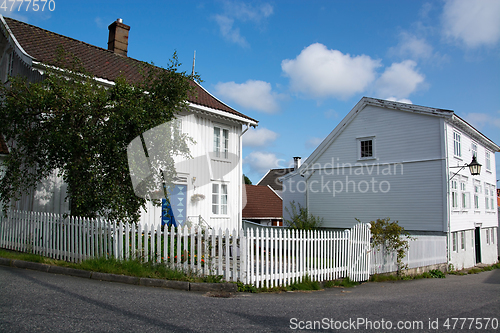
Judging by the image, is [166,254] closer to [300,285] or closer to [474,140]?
[300,285]

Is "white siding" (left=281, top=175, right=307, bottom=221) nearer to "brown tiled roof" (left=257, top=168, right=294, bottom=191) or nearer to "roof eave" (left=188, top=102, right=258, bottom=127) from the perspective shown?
"roof eave" (left=188, top=102, right=258, bottom=127)

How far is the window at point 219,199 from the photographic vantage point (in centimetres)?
1602

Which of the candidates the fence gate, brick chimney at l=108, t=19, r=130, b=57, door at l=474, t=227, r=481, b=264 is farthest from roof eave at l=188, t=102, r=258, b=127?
door at l=474, t=227, r=481, b=264

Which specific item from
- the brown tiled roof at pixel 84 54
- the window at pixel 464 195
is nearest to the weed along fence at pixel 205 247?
the brown tiled roof at pixel 84 54

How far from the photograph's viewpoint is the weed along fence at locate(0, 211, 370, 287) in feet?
25.2

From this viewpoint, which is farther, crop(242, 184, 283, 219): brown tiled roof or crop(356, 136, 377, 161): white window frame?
crop(242, 184, 283, 219): brown tiled roof

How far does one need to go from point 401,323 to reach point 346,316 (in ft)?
2.51

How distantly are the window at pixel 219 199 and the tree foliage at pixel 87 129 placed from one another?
21.9ft

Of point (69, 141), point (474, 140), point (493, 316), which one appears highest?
point (474, 140)

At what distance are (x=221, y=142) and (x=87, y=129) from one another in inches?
318

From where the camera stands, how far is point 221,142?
1655 cm

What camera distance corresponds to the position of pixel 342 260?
385 inches

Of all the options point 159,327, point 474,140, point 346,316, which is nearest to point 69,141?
point 159,327

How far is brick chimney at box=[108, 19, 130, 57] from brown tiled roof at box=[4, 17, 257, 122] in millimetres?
829
